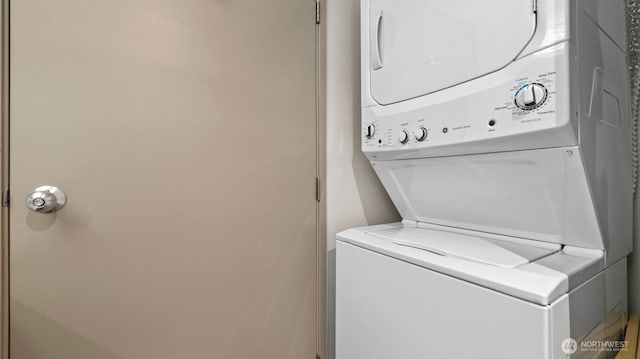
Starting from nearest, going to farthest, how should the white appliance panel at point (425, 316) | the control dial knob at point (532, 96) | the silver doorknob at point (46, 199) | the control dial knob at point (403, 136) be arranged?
the white appliance panel at point (425, 316) < the control dial knob at point (532, 96) < the silver doorknob at point (46, 199) < the control dial knob at point (403, 136)

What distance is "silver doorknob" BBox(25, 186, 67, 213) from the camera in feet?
2.98

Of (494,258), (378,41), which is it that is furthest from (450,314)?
(378,41)

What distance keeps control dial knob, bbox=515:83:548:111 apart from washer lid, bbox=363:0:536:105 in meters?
0.10

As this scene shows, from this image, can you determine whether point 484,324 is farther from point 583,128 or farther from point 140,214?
point 140,214

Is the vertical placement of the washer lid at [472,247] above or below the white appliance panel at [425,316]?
above

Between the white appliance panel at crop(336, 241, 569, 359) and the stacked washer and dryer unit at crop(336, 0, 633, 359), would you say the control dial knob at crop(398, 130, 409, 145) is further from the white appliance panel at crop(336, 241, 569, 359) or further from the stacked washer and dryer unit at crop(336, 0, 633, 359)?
the white appliance panel at crop(336, 241, 569, 359)

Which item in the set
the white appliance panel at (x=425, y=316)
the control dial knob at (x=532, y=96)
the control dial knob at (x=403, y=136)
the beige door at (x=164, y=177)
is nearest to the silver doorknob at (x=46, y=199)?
the beige door at (x=164, y=177)

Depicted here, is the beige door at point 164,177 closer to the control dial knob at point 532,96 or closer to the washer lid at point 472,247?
the washer lid at point 472,247

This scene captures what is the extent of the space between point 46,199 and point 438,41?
1.42 m

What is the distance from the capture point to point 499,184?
89 cm

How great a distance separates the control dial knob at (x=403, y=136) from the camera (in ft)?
3.38

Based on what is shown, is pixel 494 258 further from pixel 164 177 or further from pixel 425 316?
pixel 164 177

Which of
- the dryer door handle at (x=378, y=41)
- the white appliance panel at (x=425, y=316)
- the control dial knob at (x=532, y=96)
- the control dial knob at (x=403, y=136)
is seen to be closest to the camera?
the white appliance panel at (x=425, y=316)

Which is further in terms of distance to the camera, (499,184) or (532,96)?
(499,184)
